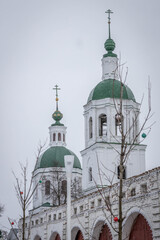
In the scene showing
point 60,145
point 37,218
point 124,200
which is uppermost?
point 60,145

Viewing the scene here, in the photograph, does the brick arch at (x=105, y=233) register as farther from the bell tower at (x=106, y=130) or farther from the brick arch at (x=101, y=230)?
the bell tower at (x=106, y=130)

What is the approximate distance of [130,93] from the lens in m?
37.1

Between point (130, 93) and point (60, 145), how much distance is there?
28039mm

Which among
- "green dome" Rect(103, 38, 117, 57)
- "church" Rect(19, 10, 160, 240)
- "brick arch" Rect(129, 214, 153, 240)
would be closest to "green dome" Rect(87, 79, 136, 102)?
"church" Rect(19, 10, 160, 240)

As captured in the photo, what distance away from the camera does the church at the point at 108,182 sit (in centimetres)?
1995

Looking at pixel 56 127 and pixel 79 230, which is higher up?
pixel 56 127

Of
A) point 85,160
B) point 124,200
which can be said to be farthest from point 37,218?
point 124,200

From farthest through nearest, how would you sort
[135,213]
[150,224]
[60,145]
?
[60,145] → [135,213] → [150,224]

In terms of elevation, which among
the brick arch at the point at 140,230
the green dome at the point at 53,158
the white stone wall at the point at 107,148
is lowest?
the brick arch at the point at 140,230

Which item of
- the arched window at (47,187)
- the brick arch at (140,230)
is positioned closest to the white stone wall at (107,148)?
the brick arch at (140,230)

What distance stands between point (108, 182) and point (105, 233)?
871 cm

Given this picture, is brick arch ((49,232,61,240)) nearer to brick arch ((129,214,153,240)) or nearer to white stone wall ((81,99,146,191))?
white stone wall ((81,99,146,191))

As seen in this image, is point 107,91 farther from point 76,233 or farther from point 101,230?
point 101,230

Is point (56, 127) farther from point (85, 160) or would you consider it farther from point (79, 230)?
point (79, 230)
